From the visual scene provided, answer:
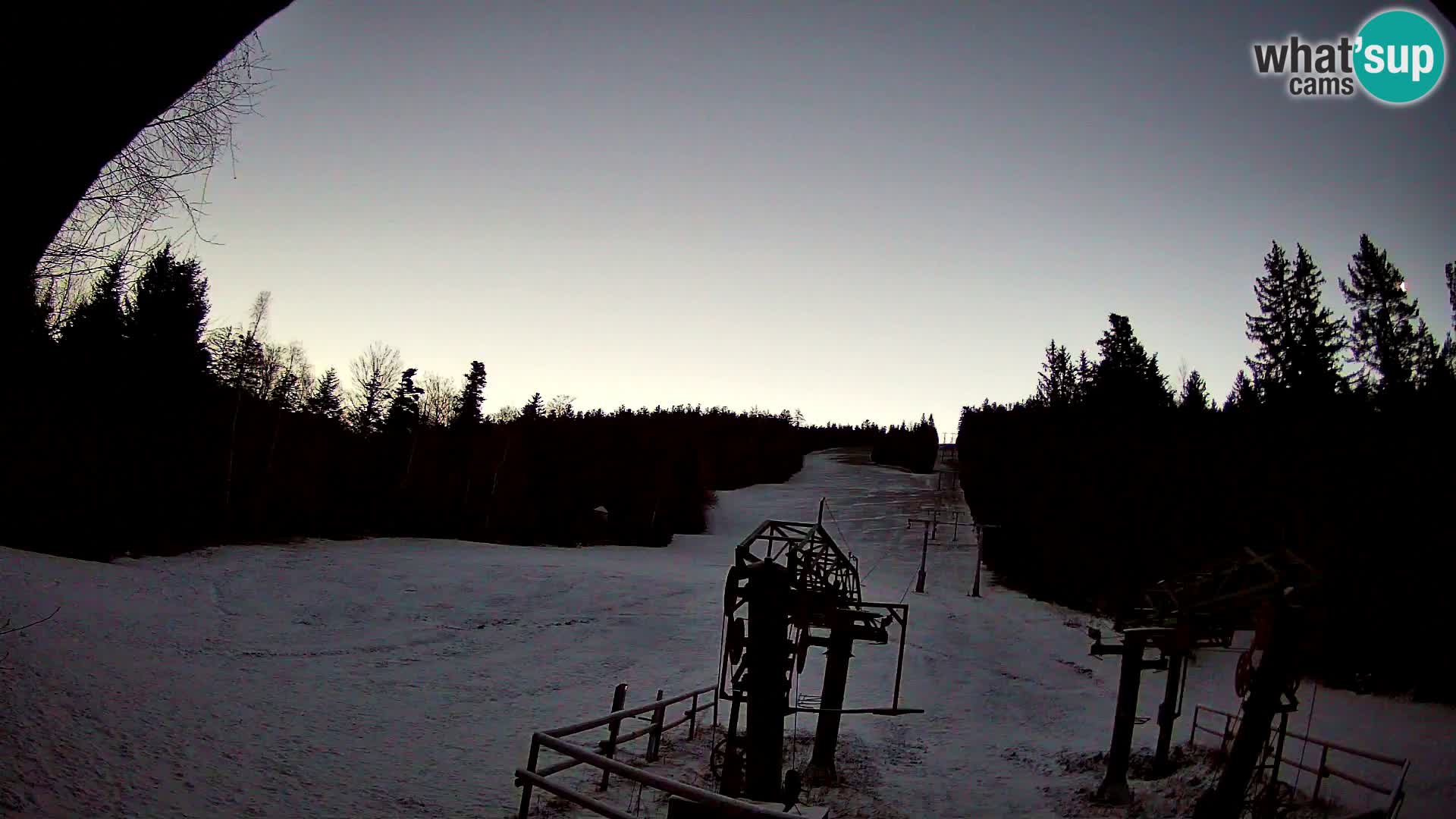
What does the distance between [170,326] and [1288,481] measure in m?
47.6

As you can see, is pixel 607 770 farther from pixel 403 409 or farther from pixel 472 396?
pixel 472 396

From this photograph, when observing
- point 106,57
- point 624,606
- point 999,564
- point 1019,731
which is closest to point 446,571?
point 624,606

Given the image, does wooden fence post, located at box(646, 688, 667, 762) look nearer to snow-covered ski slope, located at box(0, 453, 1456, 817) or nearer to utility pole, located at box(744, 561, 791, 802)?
snow-covered ski slope, located at box(0, 453, 1456, 817)

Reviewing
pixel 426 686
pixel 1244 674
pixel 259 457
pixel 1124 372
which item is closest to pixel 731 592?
pixel 1244 674

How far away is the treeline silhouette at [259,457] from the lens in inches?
1126

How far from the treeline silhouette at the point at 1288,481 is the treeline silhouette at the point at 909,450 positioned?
101 ft

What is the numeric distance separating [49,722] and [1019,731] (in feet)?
66.7

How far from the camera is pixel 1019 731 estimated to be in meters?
20.2

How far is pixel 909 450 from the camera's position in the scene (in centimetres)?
9231

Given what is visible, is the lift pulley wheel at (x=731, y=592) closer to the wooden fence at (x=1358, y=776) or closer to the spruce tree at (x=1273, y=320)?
the wooden fence at (x=1358, y=776)

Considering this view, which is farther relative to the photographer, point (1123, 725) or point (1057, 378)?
point (1057, 378)

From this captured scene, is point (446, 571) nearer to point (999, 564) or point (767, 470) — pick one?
point (999, 564)

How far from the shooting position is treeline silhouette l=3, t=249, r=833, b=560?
2861cm

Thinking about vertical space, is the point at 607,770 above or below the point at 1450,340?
below
